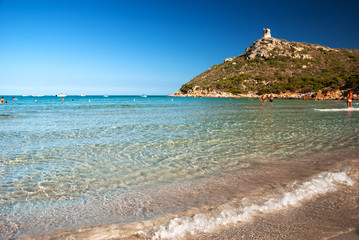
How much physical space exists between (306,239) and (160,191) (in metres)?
2.90

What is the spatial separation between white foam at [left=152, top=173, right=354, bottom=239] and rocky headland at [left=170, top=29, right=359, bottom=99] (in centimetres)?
8837

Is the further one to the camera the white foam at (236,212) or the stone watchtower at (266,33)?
the stone watchtower at (266,33)

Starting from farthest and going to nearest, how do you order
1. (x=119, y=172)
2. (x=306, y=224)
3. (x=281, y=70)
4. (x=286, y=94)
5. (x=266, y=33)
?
(x=266, y=33), (x=281, y=70), (x=286, y=94), (x=119, y=172), (x=306, y=224)

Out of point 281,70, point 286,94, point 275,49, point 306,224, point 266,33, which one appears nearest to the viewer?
point 306,224

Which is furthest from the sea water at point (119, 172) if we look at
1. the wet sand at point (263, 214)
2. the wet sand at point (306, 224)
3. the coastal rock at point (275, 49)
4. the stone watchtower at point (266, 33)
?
the stone watchtower at point (266, 33)

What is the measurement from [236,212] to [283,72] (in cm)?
14147

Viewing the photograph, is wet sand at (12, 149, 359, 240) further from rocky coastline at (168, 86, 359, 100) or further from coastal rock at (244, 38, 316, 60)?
coastal rock at (244, 38, 316, 60)

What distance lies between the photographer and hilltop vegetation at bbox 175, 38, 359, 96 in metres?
106

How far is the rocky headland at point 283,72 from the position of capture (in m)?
100

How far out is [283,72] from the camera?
12900cm

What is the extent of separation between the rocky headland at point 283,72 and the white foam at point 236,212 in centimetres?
8837

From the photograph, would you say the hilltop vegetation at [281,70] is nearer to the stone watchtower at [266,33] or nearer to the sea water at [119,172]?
the stone watchtower at [266,33]

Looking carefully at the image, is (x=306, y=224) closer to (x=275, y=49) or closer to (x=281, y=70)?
(x=281, y=70)

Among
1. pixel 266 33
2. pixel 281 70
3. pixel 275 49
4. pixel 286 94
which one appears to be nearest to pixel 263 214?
pixel 286 94
